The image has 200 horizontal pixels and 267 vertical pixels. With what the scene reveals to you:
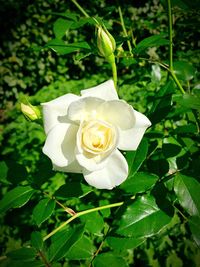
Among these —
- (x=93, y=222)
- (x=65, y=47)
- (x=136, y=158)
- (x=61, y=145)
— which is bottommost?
(x=93, y=222)

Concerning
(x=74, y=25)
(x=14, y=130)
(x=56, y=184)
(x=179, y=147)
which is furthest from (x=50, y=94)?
(x=179, y=147)

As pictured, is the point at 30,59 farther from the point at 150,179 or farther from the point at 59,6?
the point at 150,179

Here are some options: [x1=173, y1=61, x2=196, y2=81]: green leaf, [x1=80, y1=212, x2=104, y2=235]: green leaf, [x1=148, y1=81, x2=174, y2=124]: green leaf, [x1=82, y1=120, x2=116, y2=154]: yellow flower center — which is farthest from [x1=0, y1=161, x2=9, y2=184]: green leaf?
[x1=173, y1=61, x2=196, y2=81]: green leaf

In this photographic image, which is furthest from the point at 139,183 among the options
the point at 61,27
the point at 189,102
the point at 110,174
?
the point at 61,27

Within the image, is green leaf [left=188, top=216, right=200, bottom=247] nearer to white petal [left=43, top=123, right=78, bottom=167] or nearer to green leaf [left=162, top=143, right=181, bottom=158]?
green leaf [left=162, top=143, right=181, bottom=158]

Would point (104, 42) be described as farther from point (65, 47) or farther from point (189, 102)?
point (189, 102)

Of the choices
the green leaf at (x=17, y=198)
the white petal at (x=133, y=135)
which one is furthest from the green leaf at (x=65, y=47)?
the green leaf at (x=17, y=198)

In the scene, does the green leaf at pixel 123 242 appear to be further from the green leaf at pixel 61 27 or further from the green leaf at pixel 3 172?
the green leaf at pixel 61 27
